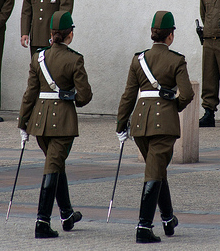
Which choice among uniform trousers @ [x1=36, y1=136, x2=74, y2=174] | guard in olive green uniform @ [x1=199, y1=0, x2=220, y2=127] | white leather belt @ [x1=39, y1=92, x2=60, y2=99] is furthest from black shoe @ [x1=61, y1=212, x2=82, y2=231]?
guard in olive green uniform @ [x1=199, y1=0, x2=220, y2=127]

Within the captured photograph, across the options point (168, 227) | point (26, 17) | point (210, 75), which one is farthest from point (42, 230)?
point (210, 75)

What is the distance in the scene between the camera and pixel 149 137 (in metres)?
5.66

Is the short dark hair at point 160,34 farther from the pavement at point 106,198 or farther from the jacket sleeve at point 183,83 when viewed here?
the pavement at point 106,198

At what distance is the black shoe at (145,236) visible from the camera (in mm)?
5379

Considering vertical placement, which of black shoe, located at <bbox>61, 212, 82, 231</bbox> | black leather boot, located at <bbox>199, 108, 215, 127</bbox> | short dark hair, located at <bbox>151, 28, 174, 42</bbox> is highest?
short dark hair, located at <bbox>151, 28, 174, 42</bbox>

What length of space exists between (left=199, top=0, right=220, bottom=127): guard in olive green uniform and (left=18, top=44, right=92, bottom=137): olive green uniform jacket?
689 centimetres

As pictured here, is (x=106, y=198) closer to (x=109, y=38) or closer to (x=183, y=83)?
(x=183, y=83)

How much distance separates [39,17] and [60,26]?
674cm

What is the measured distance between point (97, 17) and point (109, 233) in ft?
32.0

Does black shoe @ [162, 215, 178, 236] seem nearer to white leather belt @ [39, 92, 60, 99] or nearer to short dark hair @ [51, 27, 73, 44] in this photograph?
white leather belt @ [39, 92, 60, 99]

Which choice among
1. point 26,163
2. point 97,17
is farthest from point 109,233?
point 97,17

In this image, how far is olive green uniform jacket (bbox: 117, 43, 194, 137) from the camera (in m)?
5.56

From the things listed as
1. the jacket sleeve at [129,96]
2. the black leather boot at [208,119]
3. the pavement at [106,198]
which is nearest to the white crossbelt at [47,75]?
the jacket sleeve at [129,96]

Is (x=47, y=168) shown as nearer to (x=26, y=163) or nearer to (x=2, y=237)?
(x=2, y=237)
